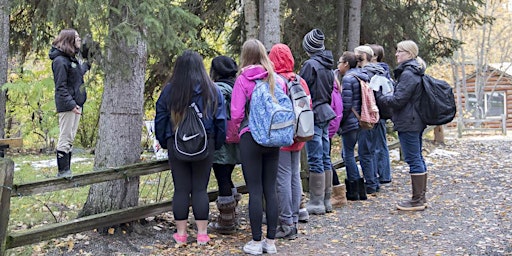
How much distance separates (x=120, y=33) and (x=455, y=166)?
8.01 meters

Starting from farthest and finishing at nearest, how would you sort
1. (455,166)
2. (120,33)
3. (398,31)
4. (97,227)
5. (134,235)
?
(398,31) < (455,166) < (134,235) < (97,227) < (120,33)

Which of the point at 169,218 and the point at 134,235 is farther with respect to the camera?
the point at 169,218

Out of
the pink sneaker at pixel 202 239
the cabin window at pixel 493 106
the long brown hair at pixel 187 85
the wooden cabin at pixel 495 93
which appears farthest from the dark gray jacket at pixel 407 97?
the cabin window at pixel 493 106

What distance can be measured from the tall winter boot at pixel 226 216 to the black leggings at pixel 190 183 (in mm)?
478

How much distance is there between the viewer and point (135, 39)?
4.86m

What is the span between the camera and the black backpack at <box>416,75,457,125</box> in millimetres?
6609

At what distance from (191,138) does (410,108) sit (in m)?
3.02

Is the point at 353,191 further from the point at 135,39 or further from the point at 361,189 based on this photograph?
A: the point at 135,39

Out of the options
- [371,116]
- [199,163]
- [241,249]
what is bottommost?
[241,249]

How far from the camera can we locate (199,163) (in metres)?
5.14

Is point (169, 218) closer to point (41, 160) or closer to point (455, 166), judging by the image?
point (41, 160)

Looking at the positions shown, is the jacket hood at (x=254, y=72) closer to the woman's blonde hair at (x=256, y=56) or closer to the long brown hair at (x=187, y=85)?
the woman's blonde hair at (x=256, y=56)

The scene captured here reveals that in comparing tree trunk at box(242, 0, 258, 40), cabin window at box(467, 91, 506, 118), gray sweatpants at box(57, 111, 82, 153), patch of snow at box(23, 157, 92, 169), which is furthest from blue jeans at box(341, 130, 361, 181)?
cabin window at box(467, 91, 506, 118)

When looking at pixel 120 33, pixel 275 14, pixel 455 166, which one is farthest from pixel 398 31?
pixel 120 33
